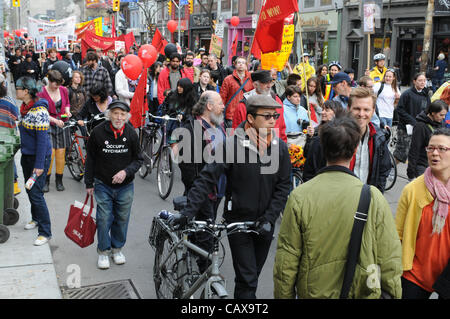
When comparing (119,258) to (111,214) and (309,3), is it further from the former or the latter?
(309,3)

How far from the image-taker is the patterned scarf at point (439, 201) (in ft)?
10.3

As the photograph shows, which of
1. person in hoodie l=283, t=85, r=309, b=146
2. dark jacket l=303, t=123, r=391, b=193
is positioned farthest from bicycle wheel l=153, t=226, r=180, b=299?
person in hoodie l=283, t=85, r=309, b=146

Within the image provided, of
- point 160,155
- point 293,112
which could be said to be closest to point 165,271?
point 293,112

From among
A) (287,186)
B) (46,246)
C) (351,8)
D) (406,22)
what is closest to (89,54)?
(46,246)

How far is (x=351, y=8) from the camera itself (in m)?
29.8

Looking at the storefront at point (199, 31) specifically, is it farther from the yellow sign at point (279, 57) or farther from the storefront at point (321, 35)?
the yellow sign at point (279, 57)

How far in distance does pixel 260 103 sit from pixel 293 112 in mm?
3871

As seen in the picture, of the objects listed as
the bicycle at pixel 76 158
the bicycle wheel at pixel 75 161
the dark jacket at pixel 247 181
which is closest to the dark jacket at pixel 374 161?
the dark jacket at pixel 247 181

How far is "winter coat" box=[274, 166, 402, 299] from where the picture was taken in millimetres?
2598

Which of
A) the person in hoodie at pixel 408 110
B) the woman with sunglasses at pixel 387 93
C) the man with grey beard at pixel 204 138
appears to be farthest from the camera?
the woman with sunglasses at pixel 387 93

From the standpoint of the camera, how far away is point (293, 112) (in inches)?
295

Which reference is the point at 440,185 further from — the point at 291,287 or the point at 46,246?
the point at 46,246

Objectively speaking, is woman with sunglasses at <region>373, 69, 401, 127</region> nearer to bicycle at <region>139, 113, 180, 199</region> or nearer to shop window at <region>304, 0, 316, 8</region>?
bicycle at <region>139, 113, 180, 199</region>

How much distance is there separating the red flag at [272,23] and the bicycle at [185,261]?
4.46 meters
